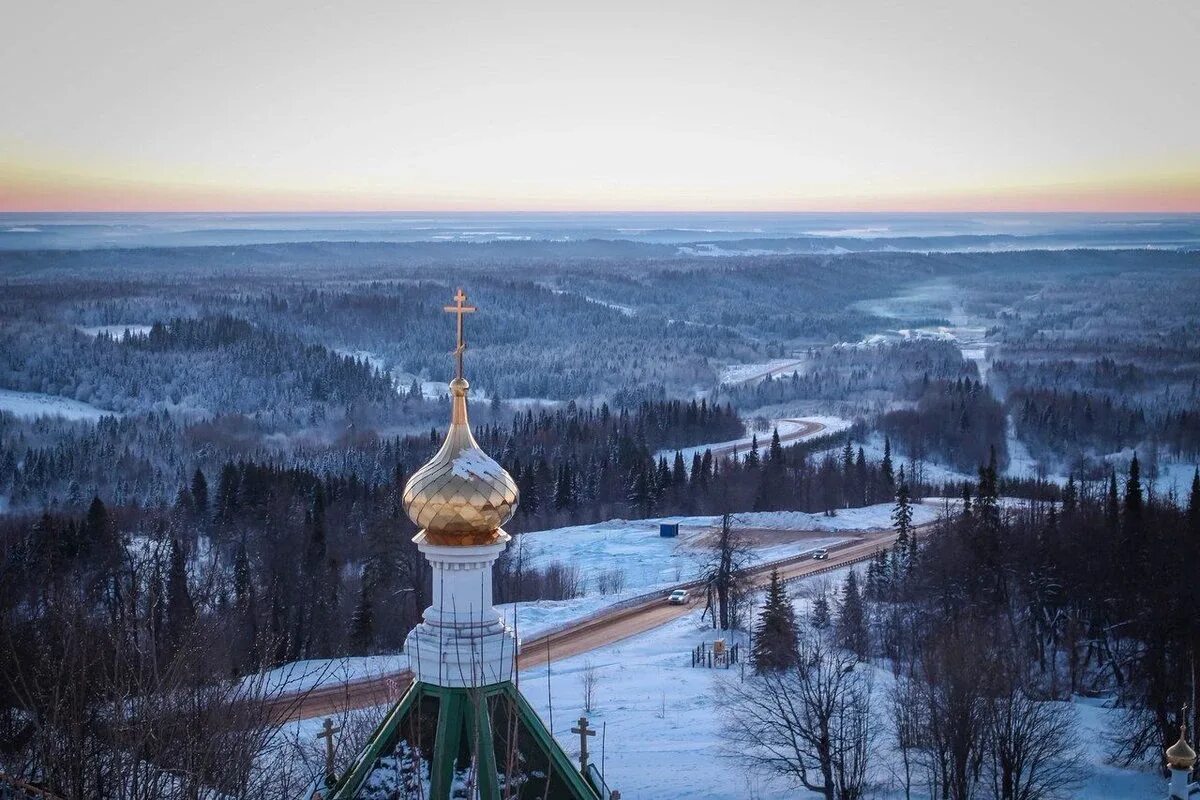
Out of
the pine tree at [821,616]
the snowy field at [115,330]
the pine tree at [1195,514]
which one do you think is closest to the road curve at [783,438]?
the pine tree at [1195,514]

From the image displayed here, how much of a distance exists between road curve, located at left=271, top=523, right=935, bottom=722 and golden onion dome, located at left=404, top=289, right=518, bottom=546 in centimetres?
1223

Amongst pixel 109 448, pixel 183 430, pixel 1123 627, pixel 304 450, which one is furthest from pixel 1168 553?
pixel 183 430

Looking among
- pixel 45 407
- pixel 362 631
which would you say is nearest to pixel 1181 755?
pixel 362 631

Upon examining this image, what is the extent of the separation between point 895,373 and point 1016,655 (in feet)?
384

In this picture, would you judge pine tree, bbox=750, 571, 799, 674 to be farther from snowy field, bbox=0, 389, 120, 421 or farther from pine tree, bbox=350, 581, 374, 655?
snowy field, bbox=0, 389, 120, 421

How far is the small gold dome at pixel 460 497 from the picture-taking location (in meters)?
10.6

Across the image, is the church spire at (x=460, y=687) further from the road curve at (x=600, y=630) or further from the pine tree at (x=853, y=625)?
the pine tree at (x=853, y=625)

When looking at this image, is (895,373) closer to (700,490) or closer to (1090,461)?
(1090,461)

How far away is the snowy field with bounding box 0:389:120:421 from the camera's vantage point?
117 metres

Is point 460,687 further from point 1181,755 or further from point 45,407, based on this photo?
point 45,407

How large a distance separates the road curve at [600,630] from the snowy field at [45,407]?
81106 millimetres

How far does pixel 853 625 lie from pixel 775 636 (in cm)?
446

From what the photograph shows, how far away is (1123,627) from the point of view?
1421 inches

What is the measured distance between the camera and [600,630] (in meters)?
40.2
